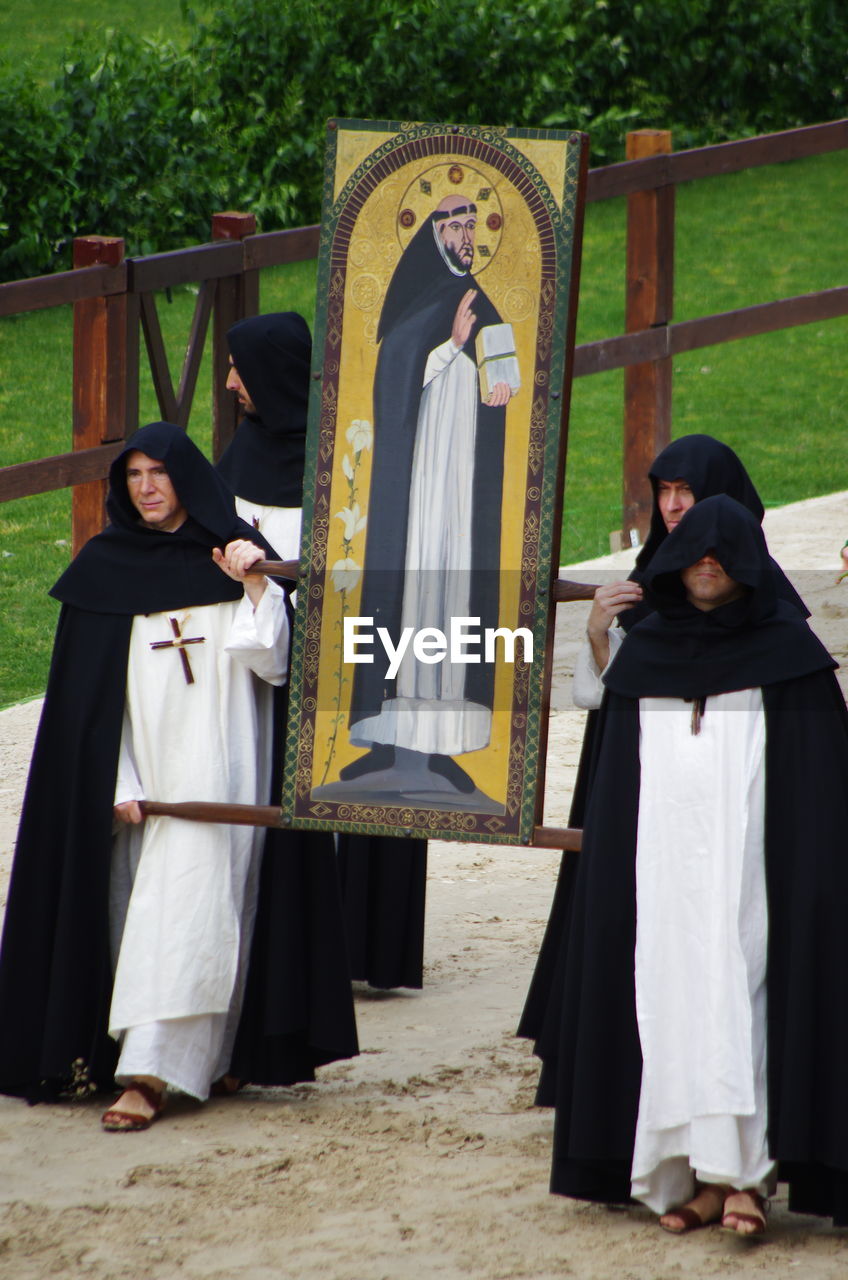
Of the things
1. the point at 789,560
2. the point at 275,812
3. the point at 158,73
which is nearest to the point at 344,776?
the point at 275,812

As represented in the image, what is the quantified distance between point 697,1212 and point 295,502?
2.93m

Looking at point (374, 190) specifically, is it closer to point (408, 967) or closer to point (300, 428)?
point (300, 428)

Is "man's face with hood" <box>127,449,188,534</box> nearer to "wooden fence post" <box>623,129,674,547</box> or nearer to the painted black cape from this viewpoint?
the painted black cape

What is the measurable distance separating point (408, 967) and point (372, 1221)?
1.97 meters

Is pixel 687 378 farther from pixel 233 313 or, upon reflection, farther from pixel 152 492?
pixel 152 492

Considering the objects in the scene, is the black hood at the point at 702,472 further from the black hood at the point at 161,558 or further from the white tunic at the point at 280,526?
the white tunic at the point at 280,526

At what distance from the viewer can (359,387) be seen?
5.93 m

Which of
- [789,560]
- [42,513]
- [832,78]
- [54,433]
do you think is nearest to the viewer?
[789,560]

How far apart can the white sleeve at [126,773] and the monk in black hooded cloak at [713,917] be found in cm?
146

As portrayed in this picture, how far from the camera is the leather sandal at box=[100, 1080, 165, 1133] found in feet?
20.1

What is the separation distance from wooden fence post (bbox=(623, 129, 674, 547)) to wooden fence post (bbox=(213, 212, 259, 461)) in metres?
2.65

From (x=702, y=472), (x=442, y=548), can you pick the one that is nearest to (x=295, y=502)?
(x=442, y=548)

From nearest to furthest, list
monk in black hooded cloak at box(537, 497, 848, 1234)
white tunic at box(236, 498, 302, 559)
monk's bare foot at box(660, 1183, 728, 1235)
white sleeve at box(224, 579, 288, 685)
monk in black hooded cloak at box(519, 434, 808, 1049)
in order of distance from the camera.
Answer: monk in black hooded cloak at box(537, 497, 848, 1234) → monk's bare foot at box(660, 1183, 728, 1235) → monk in black hooded cloak at box(519, 434, 808, 1049) → white sleeve at box(224, 579, 288, 685) → white tunic at box(236, 498, 302, 559)

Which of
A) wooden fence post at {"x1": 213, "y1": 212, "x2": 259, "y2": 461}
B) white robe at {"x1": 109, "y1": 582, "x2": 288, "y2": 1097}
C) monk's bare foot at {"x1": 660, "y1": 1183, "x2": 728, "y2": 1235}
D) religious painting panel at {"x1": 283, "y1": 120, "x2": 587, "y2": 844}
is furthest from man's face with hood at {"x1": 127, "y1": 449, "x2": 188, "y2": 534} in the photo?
wooden fence post at {"x1": 213, "y1": 212, "x2": 259, "y2": 461}
